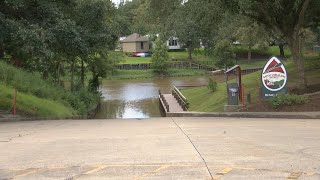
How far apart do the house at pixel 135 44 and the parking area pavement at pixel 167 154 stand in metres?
93.6

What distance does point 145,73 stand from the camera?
8188 centimetres

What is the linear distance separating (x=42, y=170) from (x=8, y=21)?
38.2ft

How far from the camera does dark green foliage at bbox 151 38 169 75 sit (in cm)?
8078

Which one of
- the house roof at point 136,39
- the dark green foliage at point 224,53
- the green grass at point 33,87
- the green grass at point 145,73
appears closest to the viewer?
the green grass at point 33,87

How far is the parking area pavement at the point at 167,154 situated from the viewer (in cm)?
748

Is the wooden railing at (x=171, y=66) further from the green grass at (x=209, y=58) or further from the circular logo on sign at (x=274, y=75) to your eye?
the circular logo on sign at (x=274, y=75)

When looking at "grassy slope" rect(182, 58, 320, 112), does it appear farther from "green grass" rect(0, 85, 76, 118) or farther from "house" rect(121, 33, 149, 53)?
"house" rect(121, 33, 149, 53)

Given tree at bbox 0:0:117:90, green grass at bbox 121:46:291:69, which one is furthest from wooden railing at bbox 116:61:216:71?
tree at bbox 0:0:117:90

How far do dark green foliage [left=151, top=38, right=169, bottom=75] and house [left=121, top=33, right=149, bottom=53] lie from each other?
82.1 feet

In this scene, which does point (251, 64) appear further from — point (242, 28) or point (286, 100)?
point (286, 100)

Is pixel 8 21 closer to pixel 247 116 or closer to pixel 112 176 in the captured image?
pixel 247 116

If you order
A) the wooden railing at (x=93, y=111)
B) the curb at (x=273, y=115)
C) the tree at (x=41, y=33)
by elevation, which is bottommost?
the wooden railing at (x=93, y=111)

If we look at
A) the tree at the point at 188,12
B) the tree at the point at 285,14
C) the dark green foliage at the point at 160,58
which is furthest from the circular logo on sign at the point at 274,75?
the dark green foliage at the point at 160,58

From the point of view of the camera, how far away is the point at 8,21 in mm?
18000
